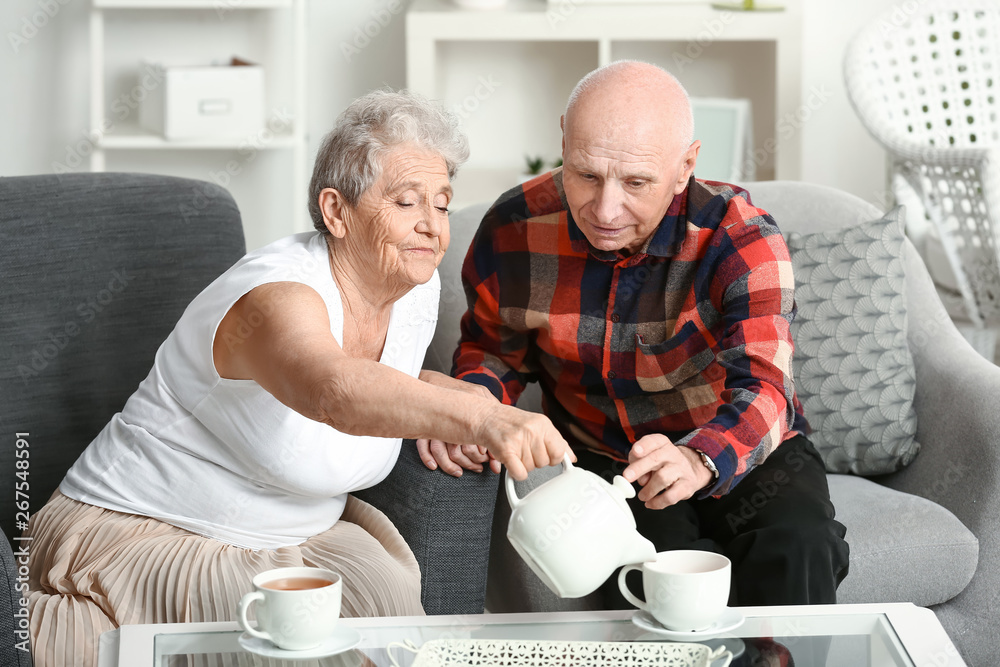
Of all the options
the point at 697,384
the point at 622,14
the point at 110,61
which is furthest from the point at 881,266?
the point at 110,61

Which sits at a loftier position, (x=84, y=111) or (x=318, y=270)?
(x=84, y=111)

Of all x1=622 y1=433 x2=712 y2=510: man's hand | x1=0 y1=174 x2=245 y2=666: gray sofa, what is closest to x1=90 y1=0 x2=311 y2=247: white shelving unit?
x1=0 y1=174 x2=245 y2=666: gray sofa

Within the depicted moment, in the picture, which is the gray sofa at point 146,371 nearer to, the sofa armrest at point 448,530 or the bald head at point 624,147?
the sofa armrest at point 448,530

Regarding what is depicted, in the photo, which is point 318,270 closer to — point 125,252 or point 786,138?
point 125,252

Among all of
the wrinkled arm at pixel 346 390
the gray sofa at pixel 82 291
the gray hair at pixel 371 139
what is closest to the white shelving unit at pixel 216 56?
the gray sofa at pixel 82 291

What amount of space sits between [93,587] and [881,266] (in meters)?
1.32

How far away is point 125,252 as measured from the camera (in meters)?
1.69

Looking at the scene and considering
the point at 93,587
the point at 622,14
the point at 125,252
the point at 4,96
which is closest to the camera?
the point at 93,587

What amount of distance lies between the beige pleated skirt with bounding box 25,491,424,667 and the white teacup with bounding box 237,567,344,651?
30 cm

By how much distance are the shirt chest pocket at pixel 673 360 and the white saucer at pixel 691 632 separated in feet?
1.65

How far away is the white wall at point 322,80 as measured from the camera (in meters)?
3.28

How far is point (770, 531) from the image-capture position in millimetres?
1423

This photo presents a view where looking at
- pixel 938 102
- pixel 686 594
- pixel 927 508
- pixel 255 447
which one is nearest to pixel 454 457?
pixel 255 447

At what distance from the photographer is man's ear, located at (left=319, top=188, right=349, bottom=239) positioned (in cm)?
137
